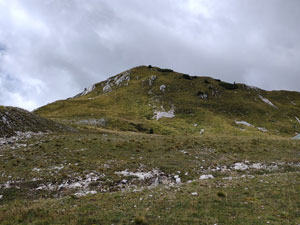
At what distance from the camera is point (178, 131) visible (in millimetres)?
62688

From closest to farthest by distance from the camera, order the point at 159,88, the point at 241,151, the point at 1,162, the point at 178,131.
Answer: the point at 1,162, the point at 241,151, the point at 178,131, the point at 159,88

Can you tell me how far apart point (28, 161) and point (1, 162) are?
211 cm

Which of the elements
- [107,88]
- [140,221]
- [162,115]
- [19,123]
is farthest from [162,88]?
[140,221]

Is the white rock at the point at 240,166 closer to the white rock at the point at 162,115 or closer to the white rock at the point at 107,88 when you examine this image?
the white rock at the point at 162,115

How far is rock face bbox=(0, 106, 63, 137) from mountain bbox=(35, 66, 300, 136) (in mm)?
20790

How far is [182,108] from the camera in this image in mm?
84125

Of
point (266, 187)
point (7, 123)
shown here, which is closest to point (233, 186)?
point (266, 187)

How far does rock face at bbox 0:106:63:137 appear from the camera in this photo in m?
28.3

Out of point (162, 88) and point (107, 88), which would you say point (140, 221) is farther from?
point (107, 88)

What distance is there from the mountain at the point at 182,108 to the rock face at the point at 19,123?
20790 mm

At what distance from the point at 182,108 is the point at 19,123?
62.2 metres

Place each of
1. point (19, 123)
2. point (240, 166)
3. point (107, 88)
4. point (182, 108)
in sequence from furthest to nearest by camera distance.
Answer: point (107, 88), point (182, 108), point (19, 123), point (240, 166)

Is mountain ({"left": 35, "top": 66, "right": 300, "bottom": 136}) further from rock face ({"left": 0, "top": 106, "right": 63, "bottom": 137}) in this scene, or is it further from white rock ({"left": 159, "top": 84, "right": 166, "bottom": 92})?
rock face ({"left": 0, "top": 106, "right": 63, "bottom": 137})

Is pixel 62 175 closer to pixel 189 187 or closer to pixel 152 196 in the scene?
pixel 152 196
